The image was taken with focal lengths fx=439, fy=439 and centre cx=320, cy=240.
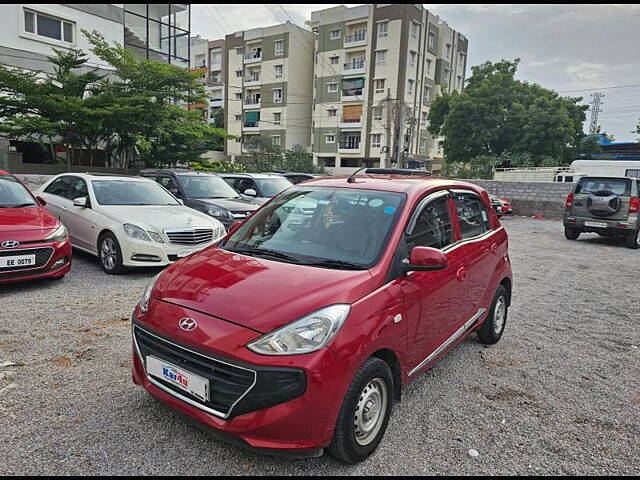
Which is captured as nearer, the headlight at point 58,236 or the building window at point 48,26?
the headlight at point 58,236

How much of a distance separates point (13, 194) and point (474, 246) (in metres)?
6.11

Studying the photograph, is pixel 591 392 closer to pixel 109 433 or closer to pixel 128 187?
pixel 109 433

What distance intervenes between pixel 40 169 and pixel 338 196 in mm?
15709

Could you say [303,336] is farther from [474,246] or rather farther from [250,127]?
[250,127]

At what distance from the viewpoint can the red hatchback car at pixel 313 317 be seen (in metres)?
2.15

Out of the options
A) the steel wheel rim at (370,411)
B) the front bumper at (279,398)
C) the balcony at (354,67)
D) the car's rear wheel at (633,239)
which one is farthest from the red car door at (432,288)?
the balcony at (354,67)

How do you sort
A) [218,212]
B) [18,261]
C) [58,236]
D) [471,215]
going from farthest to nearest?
[218,212] → [58,236] → [18,261] → [471,215]

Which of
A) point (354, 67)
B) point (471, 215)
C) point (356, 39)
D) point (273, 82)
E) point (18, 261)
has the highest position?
point (356, 39)

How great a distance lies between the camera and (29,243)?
5211 mm

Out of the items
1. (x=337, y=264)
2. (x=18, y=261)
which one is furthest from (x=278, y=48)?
(x=337, y=264)

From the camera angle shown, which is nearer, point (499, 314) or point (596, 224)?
point (499, 314)

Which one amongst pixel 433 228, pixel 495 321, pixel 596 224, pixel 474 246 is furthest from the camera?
pixel 596 224

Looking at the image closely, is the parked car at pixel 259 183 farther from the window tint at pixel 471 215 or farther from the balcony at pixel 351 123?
the balcony at pixel 351 123

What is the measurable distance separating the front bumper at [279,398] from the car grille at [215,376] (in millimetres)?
18
